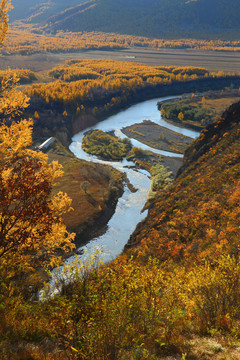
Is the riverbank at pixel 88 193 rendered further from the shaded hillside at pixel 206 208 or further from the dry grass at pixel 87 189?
the shaded hillside at pixel 206 208

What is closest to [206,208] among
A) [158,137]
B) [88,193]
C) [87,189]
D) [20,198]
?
[20,198]

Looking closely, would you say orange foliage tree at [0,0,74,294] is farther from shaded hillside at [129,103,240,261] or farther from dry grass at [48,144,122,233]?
dry grass at [48,144,122,233]

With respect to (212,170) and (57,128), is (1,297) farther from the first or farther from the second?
(57,128)

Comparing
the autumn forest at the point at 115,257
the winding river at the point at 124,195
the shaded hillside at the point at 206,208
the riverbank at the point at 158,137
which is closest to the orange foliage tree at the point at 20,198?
the autumn forest at the point at 115,257

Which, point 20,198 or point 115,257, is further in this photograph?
point 115,257

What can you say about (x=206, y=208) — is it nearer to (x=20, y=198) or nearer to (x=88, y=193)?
(x=20, y=198)

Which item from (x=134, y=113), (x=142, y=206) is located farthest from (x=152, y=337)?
(x=134, y=113)
